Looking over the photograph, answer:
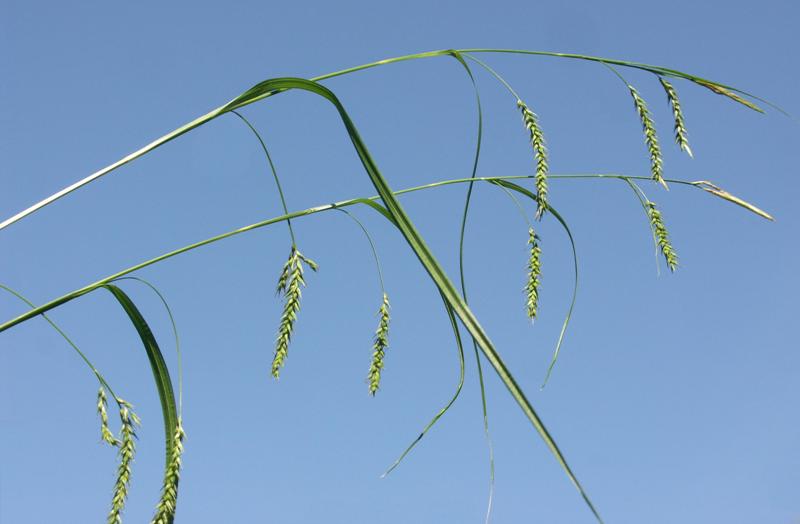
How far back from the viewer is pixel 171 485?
1422mm

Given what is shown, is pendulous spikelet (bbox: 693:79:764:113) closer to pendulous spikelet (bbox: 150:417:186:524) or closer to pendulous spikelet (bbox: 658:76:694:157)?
pendulous spikelet (bbox: 658:76:694:157)

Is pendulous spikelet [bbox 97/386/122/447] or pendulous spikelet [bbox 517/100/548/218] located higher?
pendulous spikelet [bbox 517/100/548/218]

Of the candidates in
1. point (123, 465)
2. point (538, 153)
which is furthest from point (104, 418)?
point (538, 153)

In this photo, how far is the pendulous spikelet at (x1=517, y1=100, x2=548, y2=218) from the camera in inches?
75.0

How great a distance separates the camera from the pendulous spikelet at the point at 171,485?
138 centimetres

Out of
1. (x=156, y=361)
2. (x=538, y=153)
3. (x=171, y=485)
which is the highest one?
(x=538, y=153)

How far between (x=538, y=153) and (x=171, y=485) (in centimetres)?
117

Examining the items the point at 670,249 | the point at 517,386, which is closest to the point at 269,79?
the point at 517,386

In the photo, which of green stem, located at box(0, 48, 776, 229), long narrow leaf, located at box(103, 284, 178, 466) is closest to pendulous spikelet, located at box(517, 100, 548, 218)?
green stem, located at box(0, 48, 776, 229)

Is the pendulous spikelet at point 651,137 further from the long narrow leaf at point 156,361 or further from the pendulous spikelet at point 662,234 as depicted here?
the long narrow leaf at point 156,361

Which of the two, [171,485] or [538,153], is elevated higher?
[538,153]

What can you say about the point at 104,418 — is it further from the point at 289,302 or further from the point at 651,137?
the point at 651,137

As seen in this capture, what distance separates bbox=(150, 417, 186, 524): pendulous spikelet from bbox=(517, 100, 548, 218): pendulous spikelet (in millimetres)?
958

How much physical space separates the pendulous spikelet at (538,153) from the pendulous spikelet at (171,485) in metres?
0.96
